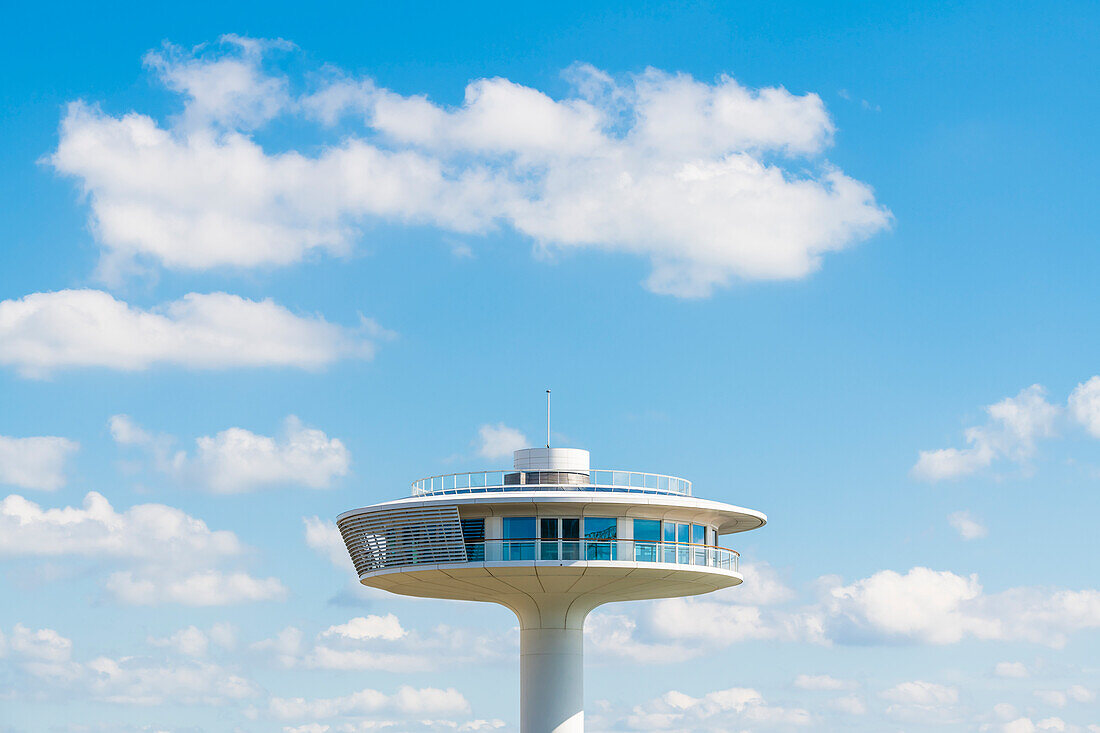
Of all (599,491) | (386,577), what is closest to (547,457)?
(599,491)

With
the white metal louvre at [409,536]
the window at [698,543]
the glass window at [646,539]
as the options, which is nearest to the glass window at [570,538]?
the glass window at [646,539]

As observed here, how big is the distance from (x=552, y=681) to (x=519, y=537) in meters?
6.88

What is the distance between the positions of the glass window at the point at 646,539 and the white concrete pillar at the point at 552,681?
573cm

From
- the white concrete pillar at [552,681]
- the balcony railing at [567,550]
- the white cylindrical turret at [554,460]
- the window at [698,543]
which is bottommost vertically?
the white concrete pillar at [552,681]

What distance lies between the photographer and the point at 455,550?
176ft

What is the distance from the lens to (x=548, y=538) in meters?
53.5

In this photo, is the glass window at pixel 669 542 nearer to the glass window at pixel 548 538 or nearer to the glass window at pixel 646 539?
the glass window at pixel 646 539

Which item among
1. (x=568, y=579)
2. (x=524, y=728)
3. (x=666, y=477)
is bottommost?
(x=524, y=728)

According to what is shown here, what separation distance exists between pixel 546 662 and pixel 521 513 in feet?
23.4

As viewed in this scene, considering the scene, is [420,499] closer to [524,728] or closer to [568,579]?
[568,579]

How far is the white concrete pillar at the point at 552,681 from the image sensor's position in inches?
2238

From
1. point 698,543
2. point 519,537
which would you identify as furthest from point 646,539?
point 519,537

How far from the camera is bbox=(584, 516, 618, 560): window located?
5344 cm

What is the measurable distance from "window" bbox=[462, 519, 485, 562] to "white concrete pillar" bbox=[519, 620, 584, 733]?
571 cm
